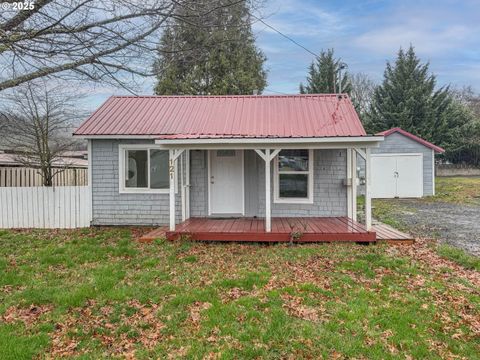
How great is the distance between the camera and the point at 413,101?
79.3 feet

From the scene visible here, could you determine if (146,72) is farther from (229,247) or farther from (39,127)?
(39,127)

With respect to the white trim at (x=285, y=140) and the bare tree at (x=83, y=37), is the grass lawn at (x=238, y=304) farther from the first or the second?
the bare tree at (x=83, y=37)

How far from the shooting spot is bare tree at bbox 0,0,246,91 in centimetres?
624

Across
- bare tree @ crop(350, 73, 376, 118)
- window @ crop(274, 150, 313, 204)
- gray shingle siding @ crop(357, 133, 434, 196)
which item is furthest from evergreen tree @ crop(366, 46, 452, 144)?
window @ crop(274, 150, 313, 204)

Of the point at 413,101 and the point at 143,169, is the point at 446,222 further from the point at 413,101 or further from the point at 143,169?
the point at 413,101

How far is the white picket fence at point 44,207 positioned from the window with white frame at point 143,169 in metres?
1.12

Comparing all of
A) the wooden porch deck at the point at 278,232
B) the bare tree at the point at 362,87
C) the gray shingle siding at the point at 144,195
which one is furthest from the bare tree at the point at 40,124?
the bare tree at the point at 362,87

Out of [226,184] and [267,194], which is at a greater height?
[226,184]

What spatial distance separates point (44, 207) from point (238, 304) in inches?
288

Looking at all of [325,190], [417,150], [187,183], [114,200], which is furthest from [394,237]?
[417,150]

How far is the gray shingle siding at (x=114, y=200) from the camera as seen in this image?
9.50 m

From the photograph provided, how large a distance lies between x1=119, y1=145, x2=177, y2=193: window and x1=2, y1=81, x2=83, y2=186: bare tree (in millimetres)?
3349

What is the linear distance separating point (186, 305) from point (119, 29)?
5.22 m

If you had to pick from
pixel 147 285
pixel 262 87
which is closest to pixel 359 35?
pixel 262 87
